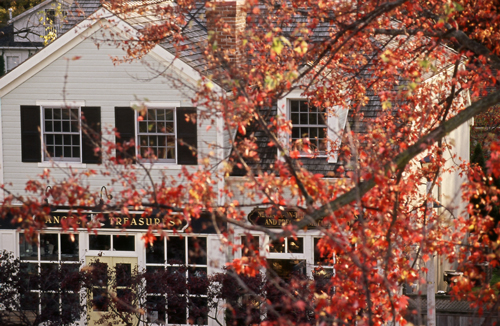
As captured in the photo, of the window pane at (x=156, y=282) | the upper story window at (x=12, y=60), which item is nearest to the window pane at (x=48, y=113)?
the window pane at (x=156, y=282)

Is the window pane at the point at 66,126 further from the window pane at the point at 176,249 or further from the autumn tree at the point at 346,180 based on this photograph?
the autumn tree at the point at 346,180

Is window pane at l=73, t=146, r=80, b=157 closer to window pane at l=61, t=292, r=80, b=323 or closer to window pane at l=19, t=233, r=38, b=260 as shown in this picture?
window pane at l=19, t=233, r=38, b=260

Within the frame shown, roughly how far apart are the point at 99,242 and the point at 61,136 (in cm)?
310

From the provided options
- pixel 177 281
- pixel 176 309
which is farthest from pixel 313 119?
pixel 176 309

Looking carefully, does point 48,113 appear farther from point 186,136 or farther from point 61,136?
point 186,136

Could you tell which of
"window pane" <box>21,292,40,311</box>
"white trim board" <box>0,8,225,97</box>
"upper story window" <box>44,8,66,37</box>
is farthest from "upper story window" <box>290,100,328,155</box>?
"upper story window" <box>44,8,66,37</box>

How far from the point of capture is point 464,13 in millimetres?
10508

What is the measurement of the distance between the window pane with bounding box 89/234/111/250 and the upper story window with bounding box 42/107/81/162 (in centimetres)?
223

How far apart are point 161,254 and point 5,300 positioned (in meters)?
4.12

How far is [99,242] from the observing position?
58.6 feet

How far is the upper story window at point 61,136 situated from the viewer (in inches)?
685

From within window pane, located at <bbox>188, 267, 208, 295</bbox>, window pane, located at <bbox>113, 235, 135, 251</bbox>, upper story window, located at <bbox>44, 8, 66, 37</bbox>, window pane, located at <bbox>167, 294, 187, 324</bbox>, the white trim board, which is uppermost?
upper story window, located at <bbox>44, 8, 66, 37</bbox>

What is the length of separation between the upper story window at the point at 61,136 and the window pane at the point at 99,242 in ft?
7.32

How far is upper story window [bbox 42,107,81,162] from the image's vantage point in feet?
57.1
